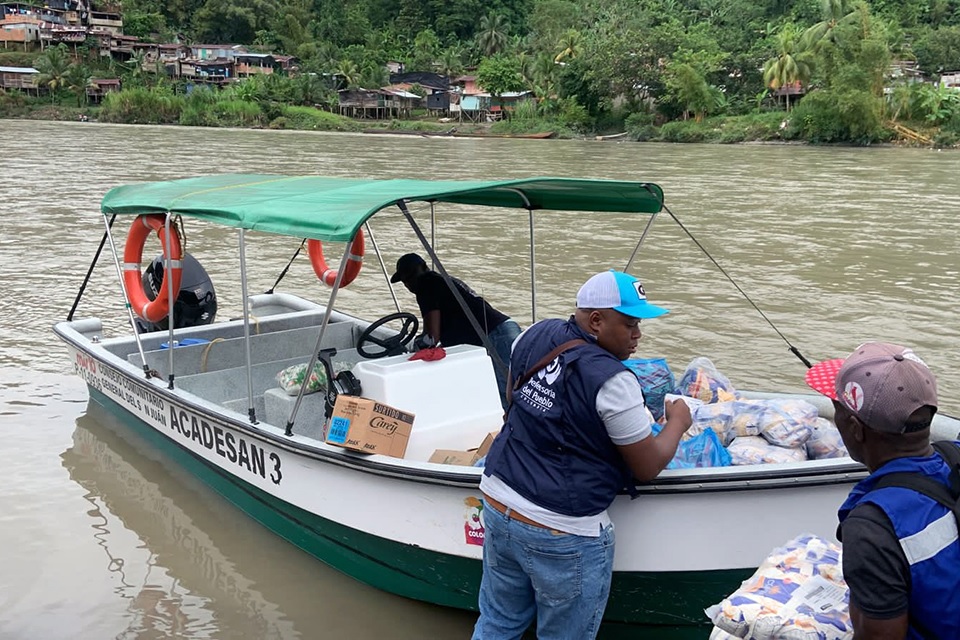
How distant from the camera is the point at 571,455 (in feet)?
9.69

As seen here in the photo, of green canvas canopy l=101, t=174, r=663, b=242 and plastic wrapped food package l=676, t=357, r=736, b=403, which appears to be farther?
plastic wrapped food package l=676, t=357, r=736, b=403

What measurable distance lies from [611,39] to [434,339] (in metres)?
60.2

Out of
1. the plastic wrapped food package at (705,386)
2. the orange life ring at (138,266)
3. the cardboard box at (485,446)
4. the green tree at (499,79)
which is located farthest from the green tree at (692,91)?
the cardboard box at (485,446)

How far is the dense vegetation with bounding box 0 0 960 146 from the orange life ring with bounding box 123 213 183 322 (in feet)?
144

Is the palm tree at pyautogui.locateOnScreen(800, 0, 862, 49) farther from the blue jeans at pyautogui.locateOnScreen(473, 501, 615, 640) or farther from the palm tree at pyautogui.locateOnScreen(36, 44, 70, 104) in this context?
the palm tree at pyautogui.locateOnScreen(36, 44, 70, 104)

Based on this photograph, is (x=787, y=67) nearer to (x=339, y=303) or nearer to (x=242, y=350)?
(x=339, y=303)

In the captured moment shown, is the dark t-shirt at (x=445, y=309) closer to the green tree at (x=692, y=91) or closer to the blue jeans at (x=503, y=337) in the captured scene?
the blue jeans at (x=503, y=337)

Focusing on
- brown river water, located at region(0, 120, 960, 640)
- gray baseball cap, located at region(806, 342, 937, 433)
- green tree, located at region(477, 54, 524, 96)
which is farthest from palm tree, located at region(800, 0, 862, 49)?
gray baseball cap, located at region(806, 342, 937, 433)

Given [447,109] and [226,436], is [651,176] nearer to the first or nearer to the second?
[226,436]

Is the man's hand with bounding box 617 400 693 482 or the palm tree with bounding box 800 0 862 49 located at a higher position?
the palm tree with bounding box 800 0 862 49

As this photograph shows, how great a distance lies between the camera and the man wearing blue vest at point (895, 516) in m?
1.90

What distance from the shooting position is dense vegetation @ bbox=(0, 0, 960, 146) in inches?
1912

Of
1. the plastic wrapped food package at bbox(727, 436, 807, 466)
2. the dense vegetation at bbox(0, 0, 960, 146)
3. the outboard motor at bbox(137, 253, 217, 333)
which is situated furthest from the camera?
the dense vegetation at bbox(0, 0, 960, 146)

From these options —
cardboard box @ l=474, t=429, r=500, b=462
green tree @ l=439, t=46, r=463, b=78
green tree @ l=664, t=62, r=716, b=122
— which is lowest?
cardboard box @ l=474, t=429, r=500, b=462
